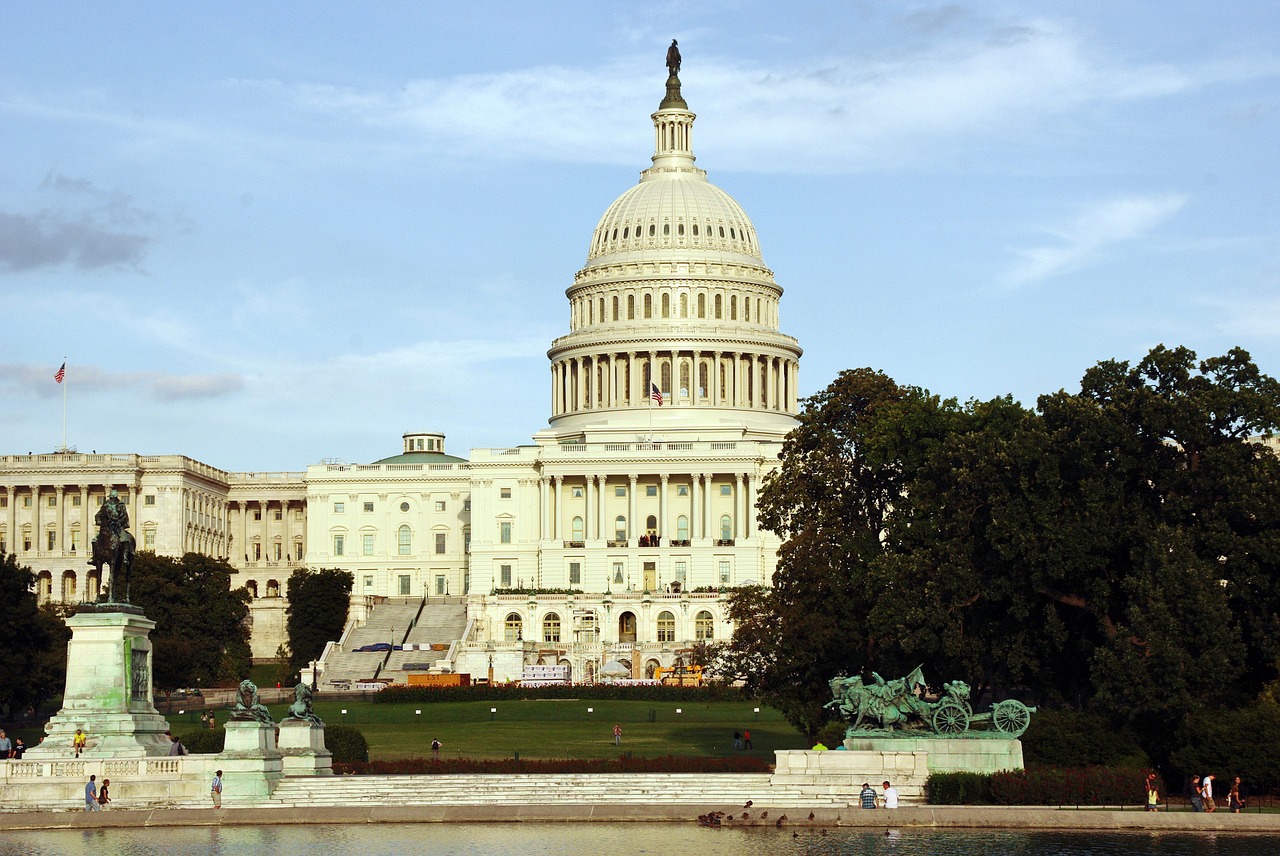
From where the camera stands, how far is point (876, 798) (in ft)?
187

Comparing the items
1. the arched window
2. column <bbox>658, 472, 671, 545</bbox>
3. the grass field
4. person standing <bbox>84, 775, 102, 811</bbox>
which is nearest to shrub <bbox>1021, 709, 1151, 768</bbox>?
the grass field

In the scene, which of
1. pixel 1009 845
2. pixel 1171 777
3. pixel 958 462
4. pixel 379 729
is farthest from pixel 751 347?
pixel 1009 845

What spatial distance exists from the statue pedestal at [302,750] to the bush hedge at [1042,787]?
17409 mm

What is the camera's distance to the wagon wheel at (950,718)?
60062 mm

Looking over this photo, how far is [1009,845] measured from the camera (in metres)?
49.6

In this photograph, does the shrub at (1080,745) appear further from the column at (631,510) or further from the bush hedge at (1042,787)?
the column at (631,510)

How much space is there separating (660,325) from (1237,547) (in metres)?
106

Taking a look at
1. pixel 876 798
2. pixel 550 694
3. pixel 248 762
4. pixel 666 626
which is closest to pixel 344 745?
pixel 248 762

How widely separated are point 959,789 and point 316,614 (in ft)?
303

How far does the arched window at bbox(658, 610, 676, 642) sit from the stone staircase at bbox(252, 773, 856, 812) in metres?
77.5

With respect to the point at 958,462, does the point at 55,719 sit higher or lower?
lower

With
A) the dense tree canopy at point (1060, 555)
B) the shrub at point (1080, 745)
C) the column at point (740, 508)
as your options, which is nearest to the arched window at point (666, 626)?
the column at point (740, 508)

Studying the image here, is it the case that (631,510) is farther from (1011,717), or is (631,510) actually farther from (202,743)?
(1011,717)

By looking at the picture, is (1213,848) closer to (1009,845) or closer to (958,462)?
(1009,845)
